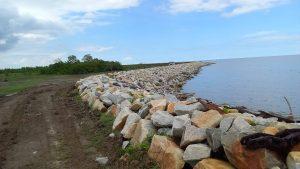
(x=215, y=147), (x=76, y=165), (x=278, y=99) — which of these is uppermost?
(x=215, y=147)

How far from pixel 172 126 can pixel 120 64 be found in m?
54.9

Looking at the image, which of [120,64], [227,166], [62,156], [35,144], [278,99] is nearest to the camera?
[227,166]

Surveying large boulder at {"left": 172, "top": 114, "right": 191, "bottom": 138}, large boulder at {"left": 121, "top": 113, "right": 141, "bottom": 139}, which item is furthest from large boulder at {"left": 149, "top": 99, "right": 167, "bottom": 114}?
large boulder at {"left": 172, "top": 114, "right": 191, "bottom": 138}

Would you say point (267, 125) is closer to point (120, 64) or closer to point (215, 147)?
point (215, 147)

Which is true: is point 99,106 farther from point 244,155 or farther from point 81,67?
point 81,67

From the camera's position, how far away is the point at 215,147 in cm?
757

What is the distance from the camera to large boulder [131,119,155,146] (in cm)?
991

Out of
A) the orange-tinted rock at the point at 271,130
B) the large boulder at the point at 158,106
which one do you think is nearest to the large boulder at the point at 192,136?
the orange-tinted rock at the point at 271,130

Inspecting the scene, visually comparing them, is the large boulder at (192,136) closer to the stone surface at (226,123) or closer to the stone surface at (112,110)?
the stone surface at (226,123)

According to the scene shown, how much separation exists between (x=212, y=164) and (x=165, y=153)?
138cm

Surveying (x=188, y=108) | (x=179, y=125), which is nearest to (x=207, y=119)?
(x=179, y=125)

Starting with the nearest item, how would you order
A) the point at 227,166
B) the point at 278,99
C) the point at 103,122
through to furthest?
the point at 227,166 < the point at 103,122 < the point at 278,99

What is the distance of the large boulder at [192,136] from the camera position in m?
8.26

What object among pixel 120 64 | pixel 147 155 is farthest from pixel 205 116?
pixel 120 64
